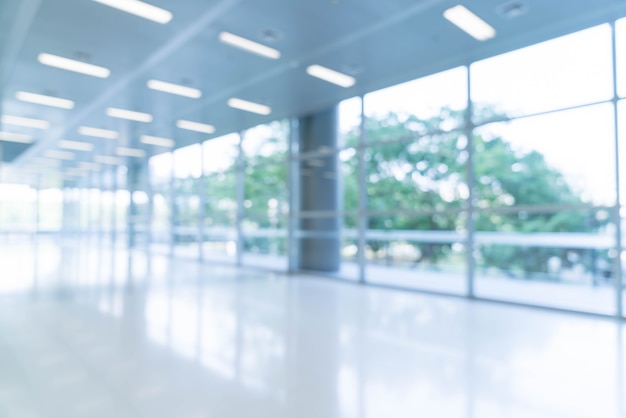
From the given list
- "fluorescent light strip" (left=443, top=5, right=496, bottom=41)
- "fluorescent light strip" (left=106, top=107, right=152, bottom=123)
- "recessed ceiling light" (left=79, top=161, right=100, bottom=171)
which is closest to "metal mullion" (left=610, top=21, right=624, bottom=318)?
"fluorescent light strip" (left=443, top=5, right=496, bottom=41)

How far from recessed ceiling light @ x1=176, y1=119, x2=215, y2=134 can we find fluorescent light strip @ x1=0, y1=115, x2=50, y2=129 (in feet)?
11.6

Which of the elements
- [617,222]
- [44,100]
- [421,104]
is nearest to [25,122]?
[44,100]

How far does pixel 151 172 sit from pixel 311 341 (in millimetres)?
14323

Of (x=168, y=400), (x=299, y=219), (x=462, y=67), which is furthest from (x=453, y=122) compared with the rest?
(x=168, y=400)

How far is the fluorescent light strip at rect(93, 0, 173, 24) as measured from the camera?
15.8 feet

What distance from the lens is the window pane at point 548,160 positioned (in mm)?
5527

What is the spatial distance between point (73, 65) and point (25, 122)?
18.3 feet

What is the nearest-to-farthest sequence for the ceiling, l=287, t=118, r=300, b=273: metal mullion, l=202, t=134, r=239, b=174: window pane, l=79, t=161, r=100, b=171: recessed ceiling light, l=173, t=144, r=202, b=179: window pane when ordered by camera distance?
the ceiling
l=287, t=118, r=300, b=273: metal mullion
l=202, t=134, r=239, b=174: window pane
l=173, t=144, r=202, b=179: window pane
l=79, t=161, r=100, b=171: recessed ceiling light

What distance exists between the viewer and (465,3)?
4.85 meters

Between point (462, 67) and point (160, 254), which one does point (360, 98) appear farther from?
point (160, 254)

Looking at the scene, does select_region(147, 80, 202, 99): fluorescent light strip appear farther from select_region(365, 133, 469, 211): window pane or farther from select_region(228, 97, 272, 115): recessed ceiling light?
select_region(365, 133, 469, 211): window pane

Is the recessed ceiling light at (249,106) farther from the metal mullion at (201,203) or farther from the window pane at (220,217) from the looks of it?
the metal mullion at (201,203)

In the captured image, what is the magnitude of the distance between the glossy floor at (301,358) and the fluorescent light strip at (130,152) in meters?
9.22

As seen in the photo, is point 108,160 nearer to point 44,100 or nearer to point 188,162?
point 188,162
